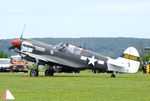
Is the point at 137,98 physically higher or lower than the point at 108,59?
lower

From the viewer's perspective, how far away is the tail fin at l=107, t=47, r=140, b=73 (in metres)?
41.2

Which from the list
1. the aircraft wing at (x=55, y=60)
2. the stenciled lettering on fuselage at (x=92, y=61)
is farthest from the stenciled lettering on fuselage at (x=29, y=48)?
the stenciled lettering on fuselage at (x=92, y=61)

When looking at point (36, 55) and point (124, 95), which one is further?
point (36, 55)

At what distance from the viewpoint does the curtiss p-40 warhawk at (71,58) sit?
41188 millimetres

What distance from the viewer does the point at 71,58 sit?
42.2 meters

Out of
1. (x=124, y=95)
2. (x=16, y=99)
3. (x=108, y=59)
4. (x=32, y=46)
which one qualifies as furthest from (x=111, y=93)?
(x=32, y=46)

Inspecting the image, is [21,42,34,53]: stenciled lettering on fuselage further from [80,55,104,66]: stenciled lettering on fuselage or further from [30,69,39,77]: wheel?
[80,55,104,66]: stenciled lettering on fuselage

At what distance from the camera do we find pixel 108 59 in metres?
41.1

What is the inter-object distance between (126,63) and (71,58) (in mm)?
3857

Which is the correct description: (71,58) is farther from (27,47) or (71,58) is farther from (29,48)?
(27,47)

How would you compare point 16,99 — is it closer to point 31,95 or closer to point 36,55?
point 31,95

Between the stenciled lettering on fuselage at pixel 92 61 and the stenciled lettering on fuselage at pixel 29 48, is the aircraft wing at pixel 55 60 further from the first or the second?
the stenciled lettering on fuselage at pixel 92 61

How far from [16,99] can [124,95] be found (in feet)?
14.2

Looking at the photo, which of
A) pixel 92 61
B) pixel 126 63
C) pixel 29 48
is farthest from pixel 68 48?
pixel 126 63
